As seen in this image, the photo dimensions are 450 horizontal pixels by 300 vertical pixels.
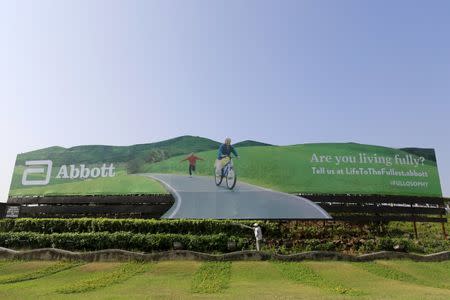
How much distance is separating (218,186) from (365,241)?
646cm

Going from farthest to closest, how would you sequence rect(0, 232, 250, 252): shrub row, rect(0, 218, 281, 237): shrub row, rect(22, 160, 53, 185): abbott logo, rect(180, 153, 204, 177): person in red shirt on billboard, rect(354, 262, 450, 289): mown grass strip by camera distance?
1. rect(22, 160, 53, 185): abbott logo
2. rect(180, 153, 204, 177): person in red shirt on billboard
3. rect(0, 218, 281, 237): shrub row
4. rect(0, 232, 250, 252): shrub row
5. rect(354, 262, 450, 289): mown grass strip

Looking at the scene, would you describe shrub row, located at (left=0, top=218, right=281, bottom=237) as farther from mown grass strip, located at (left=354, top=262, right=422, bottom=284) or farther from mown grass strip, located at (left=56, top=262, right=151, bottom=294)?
mown grass strip, located at (left=354, top=262, right=422, bottom=284)

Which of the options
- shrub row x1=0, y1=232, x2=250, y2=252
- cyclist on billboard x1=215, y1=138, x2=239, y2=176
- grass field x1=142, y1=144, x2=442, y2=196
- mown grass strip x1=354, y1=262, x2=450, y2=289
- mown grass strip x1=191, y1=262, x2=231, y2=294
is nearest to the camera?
mown grass strip x1=191, y1=262, x2=231, y2=294

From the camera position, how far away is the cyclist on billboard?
1717 centimetres

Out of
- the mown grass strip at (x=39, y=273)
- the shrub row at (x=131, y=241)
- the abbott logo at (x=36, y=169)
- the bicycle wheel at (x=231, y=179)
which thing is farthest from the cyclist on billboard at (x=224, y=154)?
the abbott logo at (x=36, y=169)

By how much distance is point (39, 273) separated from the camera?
33.3 ft

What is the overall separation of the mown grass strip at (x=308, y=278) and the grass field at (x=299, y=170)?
233 inches

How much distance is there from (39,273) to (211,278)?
188 inches

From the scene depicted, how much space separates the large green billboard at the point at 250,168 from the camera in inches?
655

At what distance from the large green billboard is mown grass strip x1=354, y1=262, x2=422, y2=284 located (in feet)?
18.0

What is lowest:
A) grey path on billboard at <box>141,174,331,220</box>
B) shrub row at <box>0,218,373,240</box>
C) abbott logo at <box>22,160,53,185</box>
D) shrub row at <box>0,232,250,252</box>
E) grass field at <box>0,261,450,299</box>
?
grass field at <box>0,261,450,299</box>

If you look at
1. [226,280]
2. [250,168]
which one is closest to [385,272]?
[226,280]

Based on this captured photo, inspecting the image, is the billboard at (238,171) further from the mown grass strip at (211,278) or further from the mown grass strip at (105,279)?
the mown grass strip at (105,279)

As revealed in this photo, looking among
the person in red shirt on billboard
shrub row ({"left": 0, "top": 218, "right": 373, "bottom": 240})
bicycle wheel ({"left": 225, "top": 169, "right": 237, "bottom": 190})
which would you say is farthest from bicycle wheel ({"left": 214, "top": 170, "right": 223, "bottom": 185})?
shrub row ({"left": 0, "top": 218, "right": 373, "bottom": 240})
